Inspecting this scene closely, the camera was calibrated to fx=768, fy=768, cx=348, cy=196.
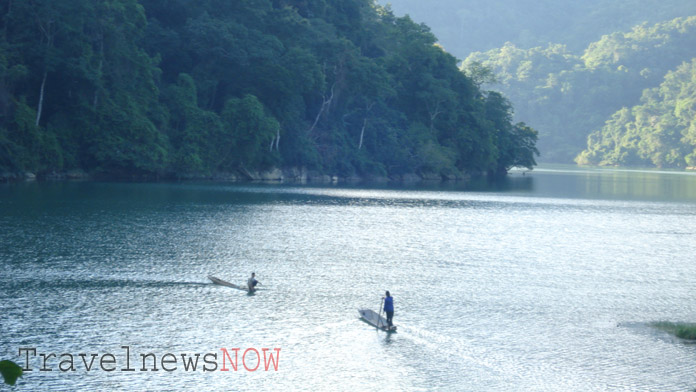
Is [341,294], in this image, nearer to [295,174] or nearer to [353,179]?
[295,174]

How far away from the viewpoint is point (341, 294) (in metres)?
32.4

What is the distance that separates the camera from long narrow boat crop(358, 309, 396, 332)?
2653 centimetres

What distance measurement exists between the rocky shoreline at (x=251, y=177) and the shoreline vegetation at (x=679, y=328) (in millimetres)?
64398

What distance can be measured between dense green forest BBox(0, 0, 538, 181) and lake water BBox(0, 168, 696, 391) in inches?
846

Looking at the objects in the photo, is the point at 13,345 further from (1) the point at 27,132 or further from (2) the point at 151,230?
(1) the point at 27,132

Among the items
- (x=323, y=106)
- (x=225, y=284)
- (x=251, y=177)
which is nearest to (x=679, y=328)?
(x=225, y=284)

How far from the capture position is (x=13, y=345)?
901 inches

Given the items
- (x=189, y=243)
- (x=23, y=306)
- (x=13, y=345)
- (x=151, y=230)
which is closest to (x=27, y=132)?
(x=151, y=230)

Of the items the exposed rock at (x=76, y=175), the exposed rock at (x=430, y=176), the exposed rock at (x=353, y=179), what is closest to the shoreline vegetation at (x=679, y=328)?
the exposed rock at (x=76, y=175)

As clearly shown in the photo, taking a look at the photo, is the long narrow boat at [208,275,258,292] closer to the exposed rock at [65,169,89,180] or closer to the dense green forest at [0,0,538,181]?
the dense green forest at [0,0,538,181]

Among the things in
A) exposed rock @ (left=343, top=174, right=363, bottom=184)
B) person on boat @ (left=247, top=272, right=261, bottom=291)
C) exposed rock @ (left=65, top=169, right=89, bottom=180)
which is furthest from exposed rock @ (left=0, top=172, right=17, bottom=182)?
person on boat @ (left=247, top=272, right=261, bottom=291)

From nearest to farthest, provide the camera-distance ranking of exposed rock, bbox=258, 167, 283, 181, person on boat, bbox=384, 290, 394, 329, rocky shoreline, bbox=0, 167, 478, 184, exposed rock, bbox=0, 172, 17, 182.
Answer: person on boat, bbox=384, 290, 394, 329 < exposed rock, bbox=0, 172, 17, 182 < rocky shoreline, bbox=0, 167, 478, 184 < exposed rock, bbox=258, 167, 283, 181

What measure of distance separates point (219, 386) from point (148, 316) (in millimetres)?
7043

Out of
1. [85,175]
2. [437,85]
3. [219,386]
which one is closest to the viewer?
[219,386]
